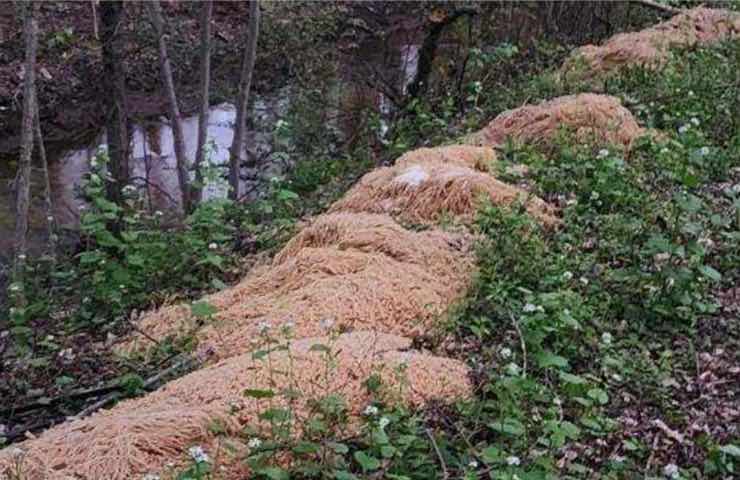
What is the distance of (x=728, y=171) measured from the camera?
5.70 metres

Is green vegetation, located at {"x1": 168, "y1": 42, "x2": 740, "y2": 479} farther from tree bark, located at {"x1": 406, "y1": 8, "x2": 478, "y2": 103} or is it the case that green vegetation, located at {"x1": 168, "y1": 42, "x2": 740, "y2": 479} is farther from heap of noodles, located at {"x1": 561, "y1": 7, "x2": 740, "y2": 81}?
tree bark, located at {"x1": 406, "y1": 8, "x2": 478, "y2": 103}

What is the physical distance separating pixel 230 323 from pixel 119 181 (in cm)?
423

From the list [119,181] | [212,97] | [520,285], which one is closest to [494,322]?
[520,285]

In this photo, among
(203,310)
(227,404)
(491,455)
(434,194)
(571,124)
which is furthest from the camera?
(571,124)

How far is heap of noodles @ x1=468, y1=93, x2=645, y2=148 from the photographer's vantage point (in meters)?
5.98

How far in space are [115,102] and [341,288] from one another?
178 inches

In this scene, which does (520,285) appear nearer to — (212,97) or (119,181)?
(119,181)

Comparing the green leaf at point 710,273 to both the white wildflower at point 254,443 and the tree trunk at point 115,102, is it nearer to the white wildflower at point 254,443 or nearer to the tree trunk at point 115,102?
the white wildflower at point 254,443

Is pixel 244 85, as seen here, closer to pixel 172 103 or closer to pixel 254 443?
pixel 172 103

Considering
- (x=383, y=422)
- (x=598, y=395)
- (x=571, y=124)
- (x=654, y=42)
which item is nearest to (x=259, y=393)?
(x=383, y=422)

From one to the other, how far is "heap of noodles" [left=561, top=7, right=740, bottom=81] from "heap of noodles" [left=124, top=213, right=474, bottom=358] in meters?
3.89

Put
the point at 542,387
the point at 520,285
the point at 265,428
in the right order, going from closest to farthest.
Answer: the point at 265,428
the point at 542,387
the point at 520,285

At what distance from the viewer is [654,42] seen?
832 cm

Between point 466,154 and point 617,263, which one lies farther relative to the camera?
point 466,154
